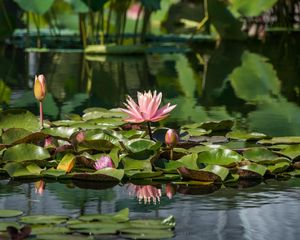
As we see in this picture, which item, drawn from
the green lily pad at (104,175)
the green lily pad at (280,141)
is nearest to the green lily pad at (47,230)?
the green lily pad at (104,175)

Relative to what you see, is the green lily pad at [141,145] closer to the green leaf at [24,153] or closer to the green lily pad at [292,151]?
the green leaf at [24,153]

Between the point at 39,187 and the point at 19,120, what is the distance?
0.51 m

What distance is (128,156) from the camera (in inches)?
103

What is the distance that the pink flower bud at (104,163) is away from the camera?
100.0 inches

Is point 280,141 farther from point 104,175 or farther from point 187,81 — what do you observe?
point 187,81

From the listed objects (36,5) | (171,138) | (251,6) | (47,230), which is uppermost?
(251,6)

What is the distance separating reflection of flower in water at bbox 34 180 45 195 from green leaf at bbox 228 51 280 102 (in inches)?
78.5

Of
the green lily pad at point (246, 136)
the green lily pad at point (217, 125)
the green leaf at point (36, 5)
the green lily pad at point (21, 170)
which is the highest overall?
the green leaf at point (36, 5)

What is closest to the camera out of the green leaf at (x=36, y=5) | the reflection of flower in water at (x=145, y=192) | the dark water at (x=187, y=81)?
the reflection of flower in water at (x=145, y=192)

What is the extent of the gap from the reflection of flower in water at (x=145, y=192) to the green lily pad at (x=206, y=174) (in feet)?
0.31

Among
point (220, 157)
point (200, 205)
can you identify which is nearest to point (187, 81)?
point (220, 157)

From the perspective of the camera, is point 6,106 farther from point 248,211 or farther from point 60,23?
point 60,23

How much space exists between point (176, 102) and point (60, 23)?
508 centimetres

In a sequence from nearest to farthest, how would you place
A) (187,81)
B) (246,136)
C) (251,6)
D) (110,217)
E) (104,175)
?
(110,217) < (104,175) < (246,136) < (187,81) < (251,6)
